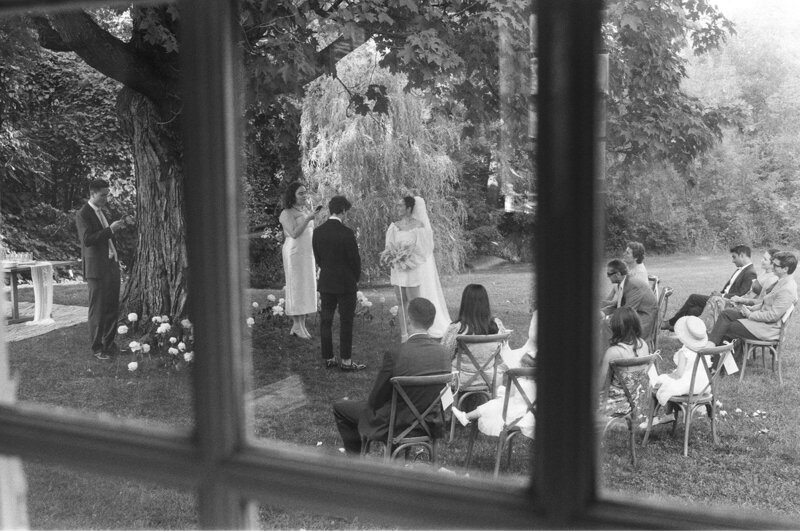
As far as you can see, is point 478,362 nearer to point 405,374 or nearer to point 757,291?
point 405,374

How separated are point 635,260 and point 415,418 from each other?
88.7 inches

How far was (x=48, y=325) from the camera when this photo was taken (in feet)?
18.2

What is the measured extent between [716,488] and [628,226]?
102 inches

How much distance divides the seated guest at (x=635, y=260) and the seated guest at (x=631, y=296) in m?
0.05

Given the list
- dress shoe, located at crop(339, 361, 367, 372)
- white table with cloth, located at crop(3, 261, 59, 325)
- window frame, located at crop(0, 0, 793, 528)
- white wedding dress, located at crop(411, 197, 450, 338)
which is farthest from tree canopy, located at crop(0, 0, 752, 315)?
window frame, located at crop(0, 0, 793, 528)

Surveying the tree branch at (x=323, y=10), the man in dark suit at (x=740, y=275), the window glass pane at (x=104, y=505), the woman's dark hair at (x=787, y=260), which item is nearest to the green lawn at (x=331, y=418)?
the window glass pane at (x=104, y=505)

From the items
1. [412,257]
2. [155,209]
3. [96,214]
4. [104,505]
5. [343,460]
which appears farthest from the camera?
[412,257]

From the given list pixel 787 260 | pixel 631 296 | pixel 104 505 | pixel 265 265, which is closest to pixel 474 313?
pixel 631 296

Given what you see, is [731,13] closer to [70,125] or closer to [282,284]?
[282,284]

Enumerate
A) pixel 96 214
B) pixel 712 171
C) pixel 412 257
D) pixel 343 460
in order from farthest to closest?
pixel 712 171, pixel 412 257, pixel 96 214, pixel 343 460

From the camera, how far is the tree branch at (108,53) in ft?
14.3

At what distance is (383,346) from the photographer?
5.45 m

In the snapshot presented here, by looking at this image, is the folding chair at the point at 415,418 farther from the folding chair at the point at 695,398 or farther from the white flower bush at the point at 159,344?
the white flower bush at the point at 159,344

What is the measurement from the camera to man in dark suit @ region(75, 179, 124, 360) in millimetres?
4262
